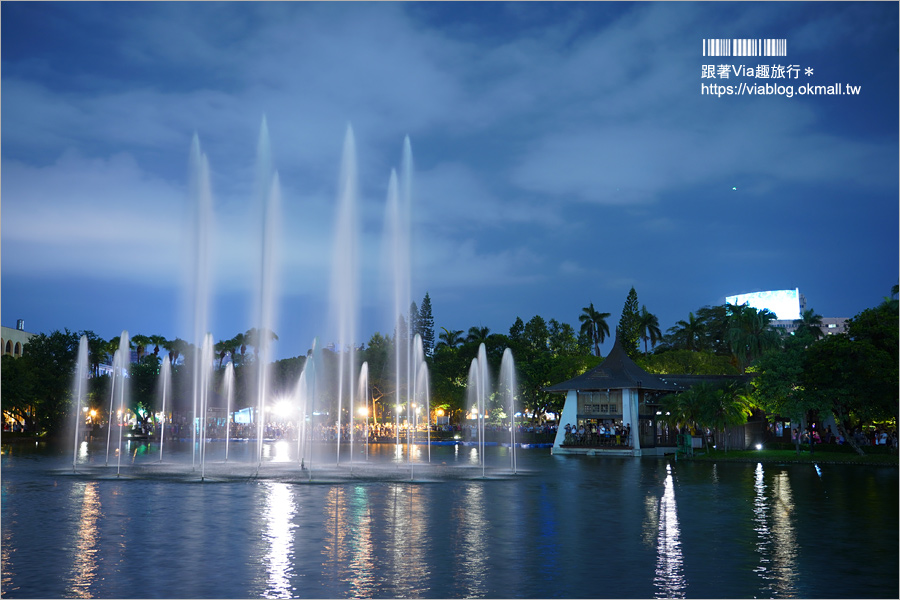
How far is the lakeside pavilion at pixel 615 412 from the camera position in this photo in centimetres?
5694

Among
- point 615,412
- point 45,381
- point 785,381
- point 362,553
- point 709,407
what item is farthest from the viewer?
point 45,381

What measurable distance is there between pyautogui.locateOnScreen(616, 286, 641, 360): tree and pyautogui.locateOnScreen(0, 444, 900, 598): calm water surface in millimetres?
88674

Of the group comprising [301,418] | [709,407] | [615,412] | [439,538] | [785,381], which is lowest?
[615,412]

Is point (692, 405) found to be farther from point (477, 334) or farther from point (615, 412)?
point (477, 334)

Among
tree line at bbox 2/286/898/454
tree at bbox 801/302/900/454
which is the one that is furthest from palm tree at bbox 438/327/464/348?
tree at bbox 801/302/900/454

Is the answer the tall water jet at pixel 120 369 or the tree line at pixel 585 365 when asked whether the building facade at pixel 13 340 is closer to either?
the tree line at pixel 585 365

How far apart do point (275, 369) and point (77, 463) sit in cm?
6483

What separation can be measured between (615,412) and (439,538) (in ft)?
144

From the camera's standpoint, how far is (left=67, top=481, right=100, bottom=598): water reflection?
38.5ft

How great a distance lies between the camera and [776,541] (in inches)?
647

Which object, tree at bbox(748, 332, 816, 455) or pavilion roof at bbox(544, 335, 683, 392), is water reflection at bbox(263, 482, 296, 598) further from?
pavilion roof at bbox(544, 335, 683, 392)

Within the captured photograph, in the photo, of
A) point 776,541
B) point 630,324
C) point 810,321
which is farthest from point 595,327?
point 776,541

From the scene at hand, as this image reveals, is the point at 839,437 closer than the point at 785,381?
No

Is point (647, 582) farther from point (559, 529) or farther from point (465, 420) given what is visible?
point (465, 420)
